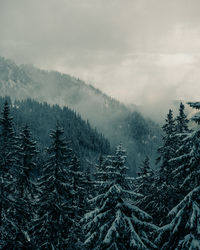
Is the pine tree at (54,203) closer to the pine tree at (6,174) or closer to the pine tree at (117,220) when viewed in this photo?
the pine tree at (6,174)

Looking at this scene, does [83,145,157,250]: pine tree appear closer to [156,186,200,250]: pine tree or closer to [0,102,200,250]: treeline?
[0,102,200,250]: treeline

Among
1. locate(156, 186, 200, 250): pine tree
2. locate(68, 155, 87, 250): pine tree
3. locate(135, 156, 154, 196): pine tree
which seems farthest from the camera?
locate(135, 156, 154, 196): pine tree

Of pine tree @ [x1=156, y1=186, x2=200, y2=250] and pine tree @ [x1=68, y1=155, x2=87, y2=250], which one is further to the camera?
pine tree @ [x1=68, y1=155, x2=87, y2=250]

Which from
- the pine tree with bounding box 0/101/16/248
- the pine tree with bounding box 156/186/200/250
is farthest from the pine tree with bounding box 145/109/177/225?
the pine tree with bounding box 0/101/16/248

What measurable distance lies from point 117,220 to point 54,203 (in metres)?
9.67

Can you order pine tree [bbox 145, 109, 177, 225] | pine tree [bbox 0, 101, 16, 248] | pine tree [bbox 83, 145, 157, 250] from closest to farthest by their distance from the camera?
pine tree [bbox 83, 145, 157, 250], pine tree [bbox 0, 101, 16, 248], pine tree [bbox 145, 109, 177, 225]

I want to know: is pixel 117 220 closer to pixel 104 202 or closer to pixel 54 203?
pixel 104 202

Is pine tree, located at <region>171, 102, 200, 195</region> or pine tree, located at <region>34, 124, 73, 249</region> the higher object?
pine tree, located at <region>171, 102, 200, 195</region>

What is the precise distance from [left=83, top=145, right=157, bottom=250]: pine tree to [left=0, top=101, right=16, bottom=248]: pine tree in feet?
23.6

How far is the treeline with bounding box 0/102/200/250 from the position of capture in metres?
10.6

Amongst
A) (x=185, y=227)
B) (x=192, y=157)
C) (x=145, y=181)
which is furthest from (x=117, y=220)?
(x=145, y=181)

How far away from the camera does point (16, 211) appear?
1848 centimetres

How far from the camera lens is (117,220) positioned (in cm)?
1236

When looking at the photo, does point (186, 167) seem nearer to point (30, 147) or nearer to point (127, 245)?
point (127, 245)
